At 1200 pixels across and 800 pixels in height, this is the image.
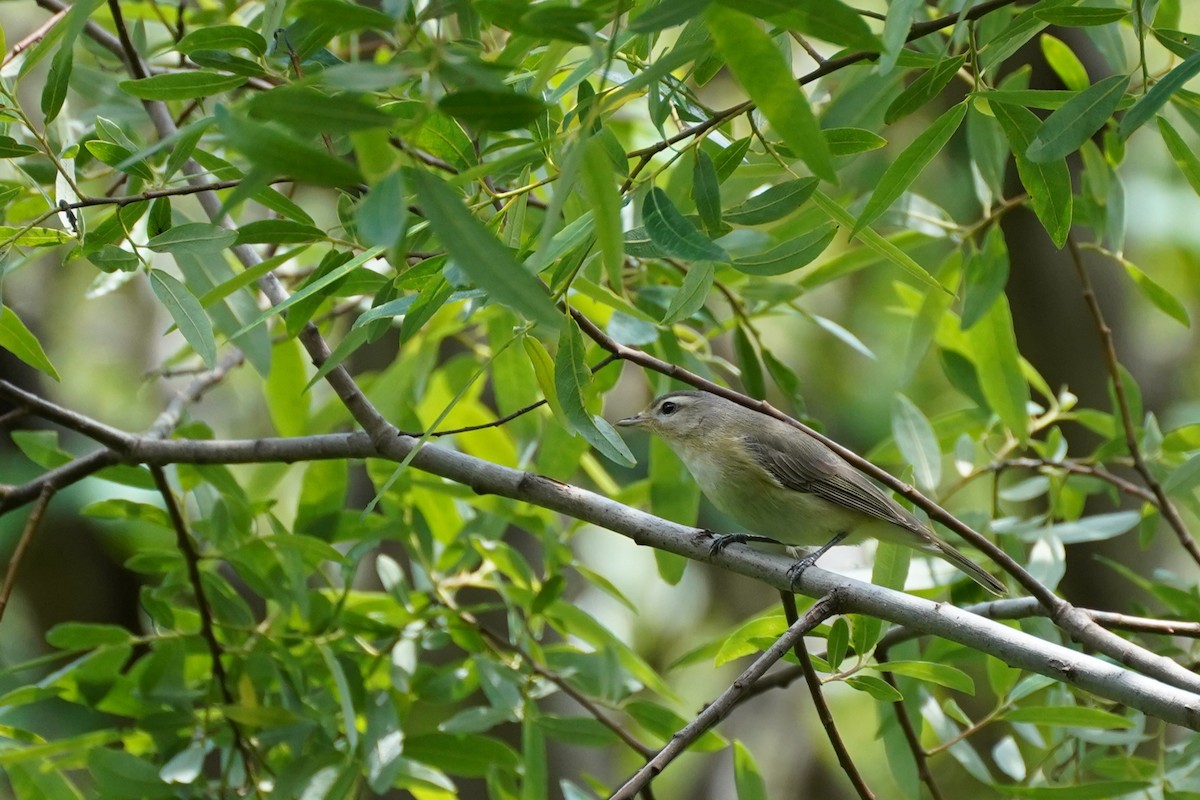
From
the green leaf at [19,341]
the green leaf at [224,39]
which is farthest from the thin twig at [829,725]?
the green leaf at [19,341]

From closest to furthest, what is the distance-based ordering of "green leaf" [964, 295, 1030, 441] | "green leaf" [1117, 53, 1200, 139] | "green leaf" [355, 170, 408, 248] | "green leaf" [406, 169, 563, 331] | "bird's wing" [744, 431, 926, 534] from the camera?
"green leaf" [355, 170, 408, 248], "green leaf" [406, 169, 563, 331], "green leaf" [1117, 53, 1200, 139], "green leaf" [964, 295, 1030, 441], "bird's wing" [744, 431, 926, 534]

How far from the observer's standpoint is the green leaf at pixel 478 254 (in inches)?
48.4

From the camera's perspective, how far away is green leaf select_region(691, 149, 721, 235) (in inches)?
68.2

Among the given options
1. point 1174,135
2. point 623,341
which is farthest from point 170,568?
point 1174,135

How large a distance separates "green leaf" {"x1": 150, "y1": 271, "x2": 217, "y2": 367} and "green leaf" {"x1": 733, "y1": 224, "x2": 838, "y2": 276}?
3.23 feet

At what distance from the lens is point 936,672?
2.21 meters

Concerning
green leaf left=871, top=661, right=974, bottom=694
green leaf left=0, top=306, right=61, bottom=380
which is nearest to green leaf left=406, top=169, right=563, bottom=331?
green leaf left=871, top=661, right=974, bottom=694

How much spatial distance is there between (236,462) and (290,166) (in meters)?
1.49

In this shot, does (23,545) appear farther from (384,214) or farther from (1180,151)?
(1180,151)

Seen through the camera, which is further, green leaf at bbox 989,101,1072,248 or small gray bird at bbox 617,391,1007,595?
small gray bird at bbox 617,391,1007,595

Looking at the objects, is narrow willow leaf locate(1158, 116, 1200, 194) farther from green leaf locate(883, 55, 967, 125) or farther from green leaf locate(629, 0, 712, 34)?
green leaf locate(629, 0, 712, 34)

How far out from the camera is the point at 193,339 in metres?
2.06

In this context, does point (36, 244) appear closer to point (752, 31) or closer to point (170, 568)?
point (170, 568)

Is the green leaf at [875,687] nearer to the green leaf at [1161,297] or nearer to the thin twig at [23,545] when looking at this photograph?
the green leaf at [1161,297]
